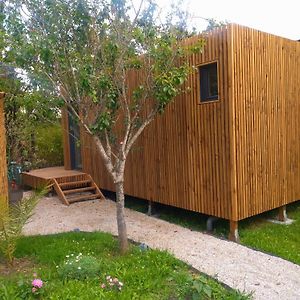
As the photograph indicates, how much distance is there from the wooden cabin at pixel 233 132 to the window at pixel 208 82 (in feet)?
0.05

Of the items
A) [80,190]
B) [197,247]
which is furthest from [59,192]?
[197,247]

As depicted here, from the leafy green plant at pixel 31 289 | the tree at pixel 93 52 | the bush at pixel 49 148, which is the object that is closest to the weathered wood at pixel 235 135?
the tree at pixel 93 52

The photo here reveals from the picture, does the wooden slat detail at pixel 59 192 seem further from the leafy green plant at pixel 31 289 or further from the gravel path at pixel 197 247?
the leafy green plant at pixel 31 289

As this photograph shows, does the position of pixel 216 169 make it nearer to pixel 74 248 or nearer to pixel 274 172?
pixel 274 172

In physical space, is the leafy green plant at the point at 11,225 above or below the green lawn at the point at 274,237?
above

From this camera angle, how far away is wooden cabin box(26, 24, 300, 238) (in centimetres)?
555

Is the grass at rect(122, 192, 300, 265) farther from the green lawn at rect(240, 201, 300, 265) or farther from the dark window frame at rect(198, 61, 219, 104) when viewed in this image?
the dark window frame at rect(198, 61, 219, 104)

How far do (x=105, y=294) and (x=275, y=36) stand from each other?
5.13 m

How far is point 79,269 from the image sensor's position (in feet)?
12.7

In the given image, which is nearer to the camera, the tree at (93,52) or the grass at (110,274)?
the grass at (110,274)

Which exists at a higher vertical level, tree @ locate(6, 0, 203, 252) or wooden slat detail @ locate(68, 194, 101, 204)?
tree @ locate(6, 0, 203, 252)

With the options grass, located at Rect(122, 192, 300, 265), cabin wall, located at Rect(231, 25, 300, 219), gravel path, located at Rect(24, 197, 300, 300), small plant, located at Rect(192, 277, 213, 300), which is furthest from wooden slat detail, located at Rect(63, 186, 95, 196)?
small plant, located at Rect(192, 277, 213, 300)

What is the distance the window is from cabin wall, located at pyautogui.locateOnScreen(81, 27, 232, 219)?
0.29ft

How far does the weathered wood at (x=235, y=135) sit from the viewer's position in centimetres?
554
